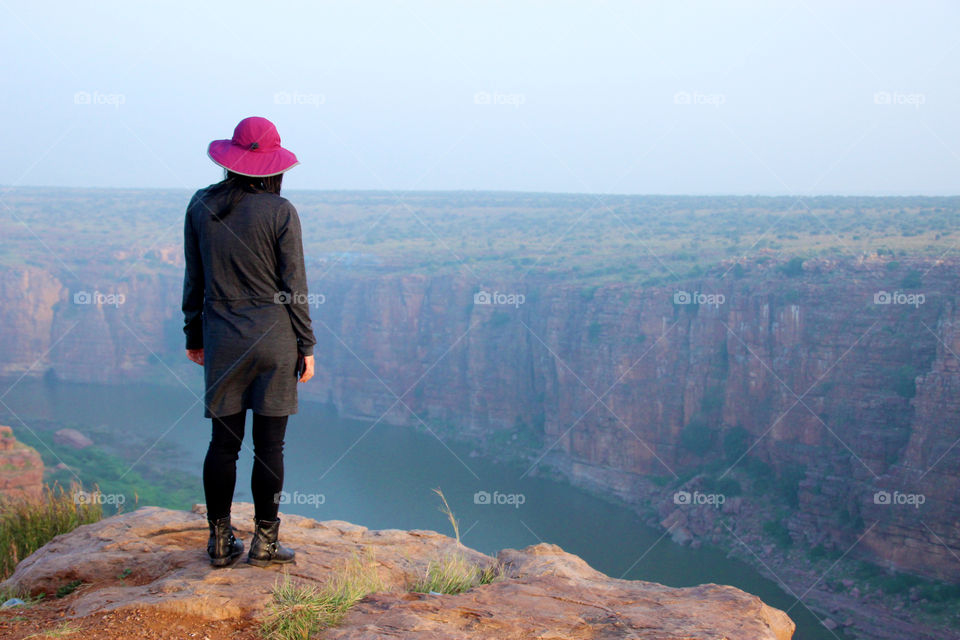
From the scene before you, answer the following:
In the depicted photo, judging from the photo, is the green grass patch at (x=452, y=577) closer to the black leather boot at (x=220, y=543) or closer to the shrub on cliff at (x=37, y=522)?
the black leather boot at (x=220, y=543)

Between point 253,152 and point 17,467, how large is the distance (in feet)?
77.5

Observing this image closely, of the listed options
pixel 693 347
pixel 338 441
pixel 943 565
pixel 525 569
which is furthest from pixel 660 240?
pixel 525 569

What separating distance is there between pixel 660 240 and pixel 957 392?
27403 mm

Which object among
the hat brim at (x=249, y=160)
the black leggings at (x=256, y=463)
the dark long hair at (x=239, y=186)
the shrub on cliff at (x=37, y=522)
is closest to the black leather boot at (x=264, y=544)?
the black leggings at (x=256, y=463)

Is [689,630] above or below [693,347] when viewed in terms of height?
above

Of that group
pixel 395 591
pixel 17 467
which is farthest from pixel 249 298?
pixel 17 467

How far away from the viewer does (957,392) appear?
25766 millimetres

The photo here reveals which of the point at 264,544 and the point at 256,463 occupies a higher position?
the point at 256,463

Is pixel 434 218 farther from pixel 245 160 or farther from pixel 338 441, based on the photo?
pixel 245 160

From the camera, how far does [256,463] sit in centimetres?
385

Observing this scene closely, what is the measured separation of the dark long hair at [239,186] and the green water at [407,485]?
23912 mm

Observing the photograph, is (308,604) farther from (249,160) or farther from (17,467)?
(17,467)

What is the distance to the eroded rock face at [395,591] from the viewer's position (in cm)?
330

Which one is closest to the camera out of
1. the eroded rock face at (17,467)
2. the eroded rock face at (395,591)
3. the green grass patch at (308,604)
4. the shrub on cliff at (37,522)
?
the green grass patch at (308,604)
